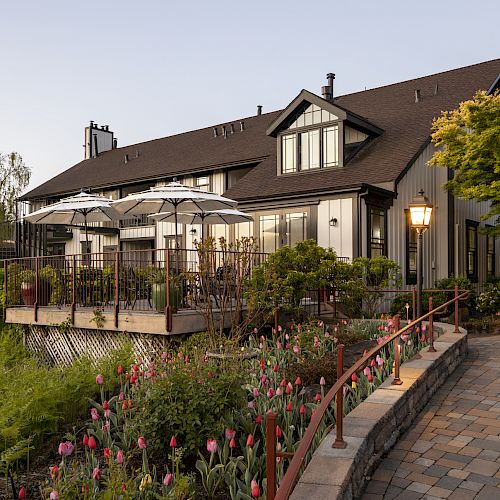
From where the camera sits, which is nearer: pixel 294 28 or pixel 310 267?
pixel 310 267

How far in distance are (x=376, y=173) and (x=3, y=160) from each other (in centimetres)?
2580

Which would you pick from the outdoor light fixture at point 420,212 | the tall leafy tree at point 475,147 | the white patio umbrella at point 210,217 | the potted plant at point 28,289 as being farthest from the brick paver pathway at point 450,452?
the potted plant at point 28,289

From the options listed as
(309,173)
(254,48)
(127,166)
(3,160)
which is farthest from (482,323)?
(3,160)

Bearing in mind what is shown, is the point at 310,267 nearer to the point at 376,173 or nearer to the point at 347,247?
the point at 347,247

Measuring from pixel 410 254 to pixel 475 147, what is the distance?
12.5 ft

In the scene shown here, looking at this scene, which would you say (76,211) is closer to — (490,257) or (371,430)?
(371,430)

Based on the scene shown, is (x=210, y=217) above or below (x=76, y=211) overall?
below

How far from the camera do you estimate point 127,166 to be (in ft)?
82.3

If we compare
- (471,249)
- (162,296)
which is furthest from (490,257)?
(162,296)

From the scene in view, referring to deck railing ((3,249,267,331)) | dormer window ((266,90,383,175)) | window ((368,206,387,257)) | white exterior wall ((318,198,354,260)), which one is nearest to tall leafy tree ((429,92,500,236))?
window ((368,206,387,257))

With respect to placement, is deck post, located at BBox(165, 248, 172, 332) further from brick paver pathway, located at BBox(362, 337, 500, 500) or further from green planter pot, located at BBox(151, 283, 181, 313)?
brick paver pathway, located at BBox(362, 337, 500, 500)

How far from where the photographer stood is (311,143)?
15.6m

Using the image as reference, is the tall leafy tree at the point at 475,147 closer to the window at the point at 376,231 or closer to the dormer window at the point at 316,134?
the window at the point at 376,231

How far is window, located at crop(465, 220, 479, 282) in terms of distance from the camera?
16256mm
